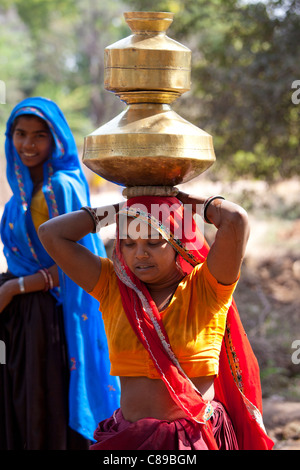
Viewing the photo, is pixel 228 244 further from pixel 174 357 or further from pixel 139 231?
pixel 174 357

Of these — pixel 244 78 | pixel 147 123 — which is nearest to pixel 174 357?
pixel 147 123

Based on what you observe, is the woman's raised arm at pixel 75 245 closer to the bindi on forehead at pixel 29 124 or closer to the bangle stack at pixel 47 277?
the bangle stack at pixel 47 277

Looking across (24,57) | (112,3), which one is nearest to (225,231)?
(24,57)

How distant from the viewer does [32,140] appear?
3.83m

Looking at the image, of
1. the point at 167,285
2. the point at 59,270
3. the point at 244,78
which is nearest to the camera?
the point at 167,285

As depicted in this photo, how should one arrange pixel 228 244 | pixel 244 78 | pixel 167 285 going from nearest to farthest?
pixel 228 244
pixel 167 285
pixel 244 78

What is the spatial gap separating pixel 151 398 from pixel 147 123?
37.2 inches

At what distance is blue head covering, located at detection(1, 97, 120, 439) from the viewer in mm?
3650

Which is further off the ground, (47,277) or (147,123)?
(147,123)

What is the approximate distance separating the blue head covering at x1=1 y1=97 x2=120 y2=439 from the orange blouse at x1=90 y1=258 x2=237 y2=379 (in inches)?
46.6

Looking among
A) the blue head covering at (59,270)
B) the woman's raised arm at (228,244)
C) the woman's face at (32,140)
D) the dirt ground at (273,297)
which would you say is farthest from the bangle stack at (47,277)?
the woman's raised arm at (228,244)

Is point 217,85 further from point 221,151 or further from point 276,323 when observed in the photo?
point 276,323

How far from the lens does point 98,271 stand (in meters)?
2.63

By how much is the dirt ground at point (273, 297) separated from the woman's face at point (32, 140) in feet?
3.35
